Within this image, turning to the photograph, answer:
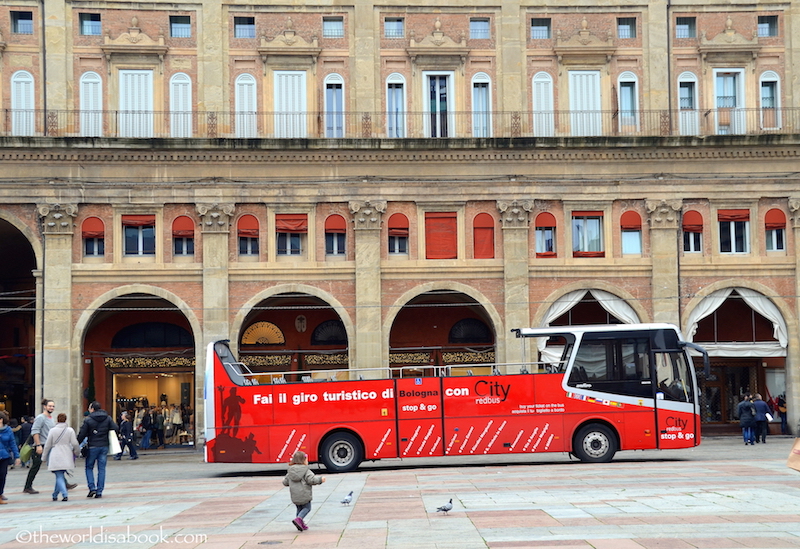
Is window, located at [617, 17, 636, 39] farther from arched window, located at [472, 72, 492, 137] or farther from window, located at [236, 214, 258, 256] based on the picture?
window, located at [236, 214, 258, 256]

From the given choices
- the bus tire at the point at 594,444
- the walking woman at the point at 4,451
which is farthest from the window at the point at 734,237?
the walking woman at the point at 4,451

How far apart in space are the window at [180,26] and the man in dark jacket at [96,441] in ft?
68.2

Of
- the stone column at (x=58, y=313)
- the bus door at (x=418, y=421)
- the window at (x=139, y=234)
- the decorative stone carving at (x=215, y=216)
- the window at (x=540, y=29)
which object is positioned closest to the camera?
the bus door at (x=418, y=421)

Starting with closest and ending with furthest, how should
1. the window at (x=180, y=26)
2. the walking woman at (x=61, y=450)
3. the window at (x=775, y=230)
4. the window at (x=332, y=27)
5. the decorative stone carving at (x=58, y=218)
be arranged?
the walking woman at (x=61, y=450), the decorative stone carving at (x=58, y=218), the window at (x=180, y=26), the window at (x=775, y=230), the window at (x=332, y=27)

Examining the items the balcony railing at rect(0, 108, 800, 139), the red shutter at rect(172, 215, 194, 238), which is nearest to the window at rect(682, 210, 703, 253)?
the balcony railing at rect(0, 108, 800, 139)

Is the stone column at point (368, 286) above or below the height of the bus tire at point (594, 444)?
above

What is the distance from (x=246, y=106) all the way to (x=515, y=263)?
1173 cm

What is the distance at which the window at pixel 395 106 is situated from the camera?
37.7 meters

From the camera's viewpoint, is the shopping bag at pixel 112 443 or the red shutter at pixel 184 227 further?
the red shutter at pixel 184 227

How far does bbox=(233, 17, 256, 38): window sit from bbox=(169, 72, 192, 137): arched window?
8.39 feet

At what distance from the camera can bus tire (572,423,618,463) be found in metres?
26.3

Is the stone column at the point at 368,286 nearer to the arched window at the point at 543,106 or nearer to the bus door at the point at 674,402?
the arched window at the point at 543,106

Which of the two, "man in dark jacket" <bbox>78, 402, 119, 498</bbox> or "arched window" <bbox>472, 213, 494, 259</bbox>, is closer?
"man in dark jacket" <bbox>78, 402, 119, 498</bbox>

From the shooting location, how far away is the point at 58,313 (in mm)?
36062
